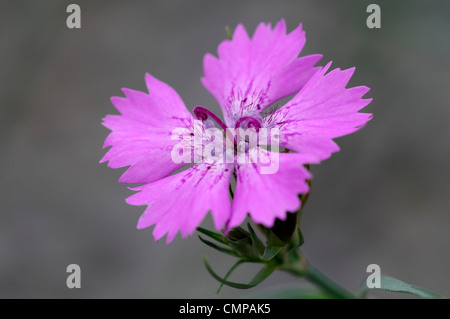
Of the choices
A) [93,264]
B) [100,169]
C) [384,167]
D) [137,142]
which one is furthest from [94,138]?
[137,142]

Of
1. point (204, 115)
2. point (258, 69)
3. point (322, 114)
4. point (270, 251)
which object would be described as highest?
point (258, 69)

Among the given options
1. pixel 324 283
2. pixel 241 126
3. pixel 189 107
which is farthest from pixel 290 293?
pixel 189 107

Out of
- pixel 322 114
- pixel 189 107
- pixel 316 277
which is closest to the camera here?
pixel 322 114

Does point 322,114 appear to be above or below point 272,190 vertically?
above

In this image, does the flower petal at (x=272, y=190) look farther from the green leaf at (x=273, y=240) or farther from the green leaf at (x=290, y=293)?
the green leaf at (x=290, y=293)

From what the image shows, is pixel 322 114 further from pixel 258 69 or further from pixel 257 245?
pixel 257 245

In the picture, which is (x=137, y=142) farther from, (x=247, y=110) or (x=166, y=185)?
(x=247, y=110)

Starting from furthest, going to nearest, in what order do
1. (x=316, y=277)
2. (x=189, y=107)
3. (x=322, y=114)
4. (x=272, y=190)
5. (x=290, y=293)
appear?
1. (x=189, y=107)
2. (x=290, y=293)
3. (x=316, y=277)
4. (x=322, y=114)
5. (x=272, y=190)

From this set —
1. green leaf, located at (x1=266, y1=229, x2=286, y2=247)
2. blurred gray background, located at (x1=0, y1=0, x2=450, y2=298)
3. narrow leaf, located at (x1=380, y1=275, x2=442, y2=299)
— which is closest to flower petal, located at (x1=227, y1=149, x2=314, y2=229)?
green leaf, located at (x1=266, y1=229, x2=286, y2=247)
